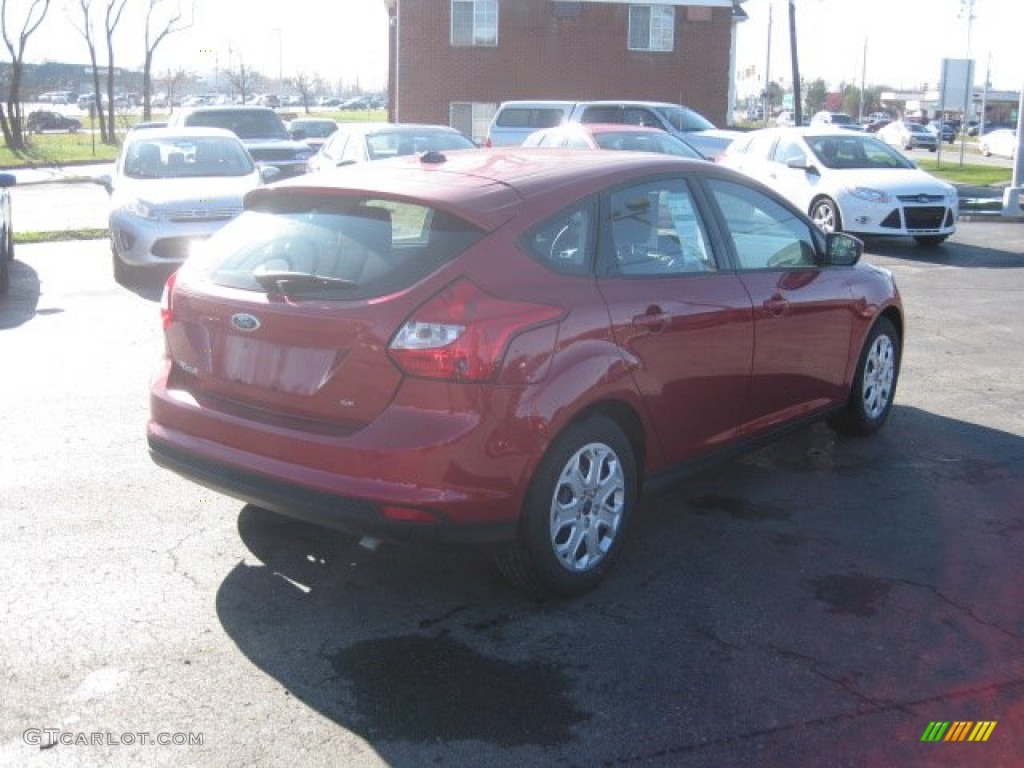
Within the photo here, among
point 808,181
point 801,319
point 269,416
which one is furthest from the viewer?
point 808,181

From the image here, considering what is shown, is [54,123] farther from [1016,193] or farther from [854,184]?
[854,184]

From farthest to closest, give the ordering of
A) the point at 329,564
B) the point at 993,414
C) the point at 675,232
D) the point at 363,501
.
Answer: the point at 993,414, the point at 675,232, the point at 329,564, the point at 363,501

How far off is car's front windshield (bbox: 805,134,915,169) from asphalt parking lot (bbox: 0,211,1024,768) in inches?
428

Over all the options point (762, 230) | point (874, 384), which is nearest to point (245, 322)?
point (762, 230)

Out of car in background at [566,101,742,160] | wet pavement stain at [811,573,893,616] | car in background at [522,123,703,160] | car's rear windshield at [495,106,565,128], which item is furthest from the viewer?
car's rear windshield at [495,106,565,128]

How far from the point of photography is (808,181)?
16.8 m

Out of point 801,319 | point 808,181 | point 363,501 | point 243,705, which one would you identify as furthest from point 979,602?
point 808,181

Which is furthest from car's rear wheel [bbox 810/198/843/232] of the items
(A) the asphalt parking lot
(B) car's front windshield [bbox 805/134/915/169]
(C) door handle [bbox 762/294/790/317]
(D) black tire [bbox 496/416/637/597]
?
(D) black tire [bbox 496/416/637/597]

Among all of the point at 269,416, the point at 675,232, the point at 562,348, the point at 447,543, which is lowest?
the point at 447,543

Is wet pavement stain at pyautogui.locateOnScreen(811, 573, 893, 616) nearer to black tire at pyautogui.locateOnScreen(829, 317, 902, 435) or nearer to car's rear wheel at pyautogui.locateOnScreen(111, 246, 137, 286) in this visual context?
black tire at pyautogui.locateOnScreen(829, 317, 902, 435)

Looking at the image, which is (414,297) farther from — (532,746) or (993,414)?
(993,414)

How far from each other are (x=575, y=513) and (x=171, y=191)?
30.9 feet

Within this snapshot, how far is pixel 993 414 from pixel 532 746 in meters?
5.06

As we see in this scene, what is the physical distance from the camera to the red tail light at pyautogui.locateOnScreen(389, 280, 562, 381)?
412 centimetres
